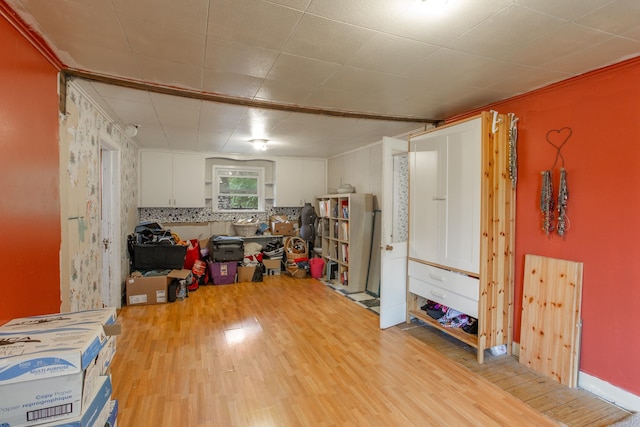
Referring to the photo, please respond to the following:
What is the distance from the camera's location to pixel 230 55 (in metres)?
1.96

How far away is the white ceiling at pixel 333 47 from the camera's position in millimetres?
1493

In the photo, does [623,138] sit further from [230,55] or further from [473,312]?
[230,55]

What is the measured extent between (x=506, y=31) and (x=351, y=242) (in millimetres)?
3503

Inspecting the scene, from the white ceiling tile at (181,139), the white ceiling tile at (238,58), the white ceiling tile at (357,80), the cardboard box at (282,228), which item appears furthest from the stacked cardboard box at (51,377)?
the cardboard box at (282,228)

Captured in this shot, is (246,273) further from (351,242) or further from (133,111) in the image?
(133,111)

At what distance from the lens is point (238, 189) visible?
20.1 feet

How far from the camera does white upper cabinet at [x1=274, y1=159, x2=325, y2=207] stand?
610cm

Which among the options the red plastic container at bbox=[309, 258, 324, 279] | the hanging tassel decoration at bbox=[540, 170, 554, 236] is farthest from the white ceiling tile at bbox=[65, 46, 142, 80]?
the red plastic container at bbox=[309, 258, 324, 279]

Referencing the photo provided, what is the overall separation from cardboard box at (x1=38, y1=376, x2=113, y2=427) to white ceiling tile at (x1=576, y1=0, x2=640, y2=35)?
2.77 m

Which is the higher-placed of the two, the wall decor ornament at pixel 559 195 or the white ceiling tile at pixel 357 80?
the white ceiling tile at pixel 357 80

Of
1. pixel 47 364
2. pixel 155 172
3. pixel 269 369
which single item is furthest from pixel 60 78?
pixel 155 172

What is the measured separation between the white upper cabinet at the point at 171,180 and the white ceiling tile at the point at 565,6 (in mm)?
5195

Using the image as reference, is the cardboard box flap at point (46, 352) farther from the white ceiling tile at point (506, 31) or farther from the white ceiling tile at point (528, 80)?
the white ceiling tile at point (528, 80)

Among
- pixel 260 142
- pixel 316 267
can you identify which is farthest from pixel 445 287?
pixel 260 142
